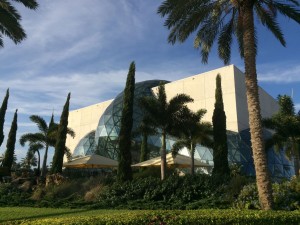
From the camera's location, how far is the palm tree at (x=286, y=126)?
85.6 ft

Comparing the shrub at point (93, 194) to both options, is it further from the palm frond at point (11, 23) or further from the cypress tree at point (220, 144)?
the palm frond at point (11, 23)

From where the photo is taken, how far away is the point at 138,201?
51.7 ft

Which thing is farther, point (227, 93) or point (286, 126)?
point (227, 93)

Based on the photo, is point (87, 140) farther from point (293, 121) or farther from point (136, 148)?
point (293, 121)

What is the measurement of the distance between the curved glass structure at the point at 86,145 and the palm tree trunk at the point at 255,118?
4161 centimetres

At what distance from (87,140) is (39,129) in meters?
22.5

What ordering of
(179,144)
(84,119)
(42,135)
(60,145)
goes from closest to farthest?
(179,144), (60,145), (42,135), (84,119)

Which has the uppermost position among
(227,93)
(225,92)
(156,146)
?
(225,92)

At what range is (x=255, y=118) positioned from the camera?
36.8 ft

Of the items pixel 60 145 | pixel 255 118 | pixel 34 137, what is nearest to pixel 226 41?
pixel 255 118

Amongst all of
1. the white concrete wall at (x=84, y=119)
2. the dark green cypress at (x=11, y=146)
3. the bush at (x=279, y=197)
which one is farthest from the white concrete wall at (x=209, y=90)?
the bush at (x=279, y=197)

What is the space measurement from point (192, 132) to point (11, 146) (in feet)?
64.4

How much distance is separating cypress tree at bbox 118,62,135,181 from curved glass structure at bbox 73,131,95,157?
30225mm

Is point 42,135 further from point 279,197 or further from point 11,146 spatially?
point 279,197
